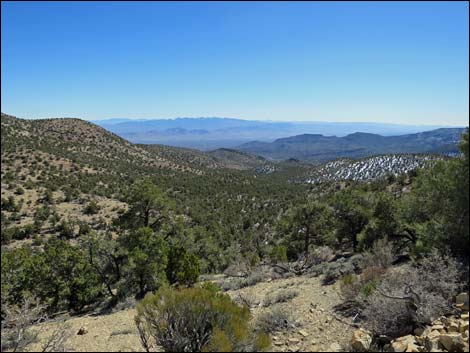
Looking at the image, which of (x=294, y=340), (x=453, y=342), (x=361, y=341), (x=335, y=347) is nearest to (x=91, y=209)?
(x=294, y=340)

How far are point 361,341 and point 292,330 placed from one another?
1.93 m

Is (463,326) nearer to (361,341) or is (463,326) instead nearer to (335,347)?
(361,341)

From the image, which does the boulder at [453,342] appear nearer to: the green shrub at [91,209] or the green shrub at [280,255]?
the green shrub at [280,255]

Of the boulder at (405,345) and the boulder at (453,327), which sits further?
the boulder at (453,327)

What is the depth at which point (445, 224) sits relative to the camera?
9898 millimetres

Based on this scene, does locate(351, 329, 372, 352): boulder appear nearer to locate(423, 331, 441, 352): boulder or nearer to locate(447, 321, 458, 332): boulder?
locate(423, 331, 441, 352): boulder

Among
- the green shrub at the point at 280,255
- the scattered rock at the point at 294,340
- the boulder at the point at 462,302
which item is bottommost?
the green shrub at the point at 280,255

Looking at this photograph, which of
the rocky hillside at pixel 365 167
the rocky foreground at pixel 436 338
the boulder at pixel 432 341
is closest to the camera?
the rocky foreground at pixel 436 338

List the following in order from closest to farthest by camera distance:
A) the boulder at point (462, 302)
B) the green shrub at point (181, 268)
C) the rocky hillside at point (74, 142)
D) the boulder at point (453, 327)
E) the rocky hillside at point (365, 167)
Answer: the boulder at point (453, 327) < the boulder at point (462, 302) < the green shrub at point (181, 268) < the rocky hillside at point (74, 142) < the rocky hillside at point (365, 167)

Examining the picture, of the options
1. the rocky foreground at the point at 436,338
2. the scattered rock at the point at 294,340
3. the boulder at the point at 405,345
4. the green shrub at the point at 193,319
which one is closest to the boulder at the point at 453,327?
the rocky foreground at the point at 436,338

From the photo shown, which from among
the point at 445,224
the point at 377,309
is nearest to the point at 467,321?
the point at 377,309

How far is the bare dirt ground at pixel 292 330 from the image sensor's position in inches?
303

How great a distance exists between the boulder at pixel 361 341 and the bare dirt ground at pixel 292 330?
0.37 meters

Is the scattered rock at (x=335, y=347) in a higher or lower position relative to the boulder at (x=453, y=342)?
lower
